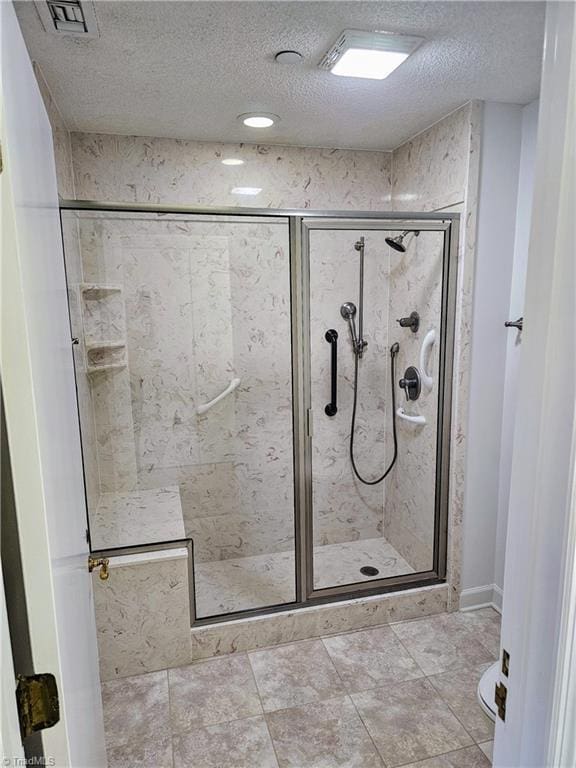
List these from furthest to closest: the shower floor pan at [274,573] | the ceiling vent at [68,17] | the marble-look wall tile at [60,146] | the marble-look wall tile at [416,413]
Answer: the marble-look wall tile at [416,413] → the shower floor pan at [274,573] → the marble-look wall tile at [60,146] → the ceiling vent at [68,17]

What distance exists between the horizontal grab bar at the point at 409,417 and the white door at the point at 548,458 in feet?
6.63

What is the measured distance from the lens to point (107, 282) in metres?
2.71

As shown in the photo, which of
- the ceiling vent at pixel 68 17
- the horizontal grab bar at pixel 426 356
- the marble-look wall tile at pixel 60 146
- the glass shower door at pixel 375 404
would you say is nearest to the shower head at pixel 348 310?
the glass shower door at pixel 375 404

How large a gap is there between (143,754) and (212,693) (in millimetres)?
364

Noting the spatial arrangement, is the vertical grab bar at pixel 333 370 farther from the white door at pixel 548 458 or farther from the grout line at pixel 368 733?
the white door at pixel 548 458

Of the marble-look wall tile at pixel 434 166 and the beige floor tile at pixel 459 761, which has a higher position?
the marble-look wall tile at pixel 434 166

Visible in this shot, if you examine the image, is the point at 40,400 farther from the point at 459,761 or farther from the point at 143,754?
the point at 459,761

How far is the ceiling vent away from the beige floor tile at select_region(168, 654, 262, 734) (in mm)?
2555

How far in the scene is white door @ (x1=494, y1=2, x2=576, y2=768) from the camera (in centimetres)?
73

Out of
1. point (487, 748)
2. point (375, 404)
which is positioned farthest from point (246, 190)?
point (487, 748)

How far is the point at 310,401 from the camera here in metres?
2.46

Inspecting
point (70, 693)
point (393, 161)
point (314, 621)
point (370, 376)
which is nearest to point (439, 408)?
point (370, 376)

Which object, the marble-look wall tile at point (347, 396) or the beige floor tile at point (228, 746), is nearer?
the beige floor tile at point (228, 746)

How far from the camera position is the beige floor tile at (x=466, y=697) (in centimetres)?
194
